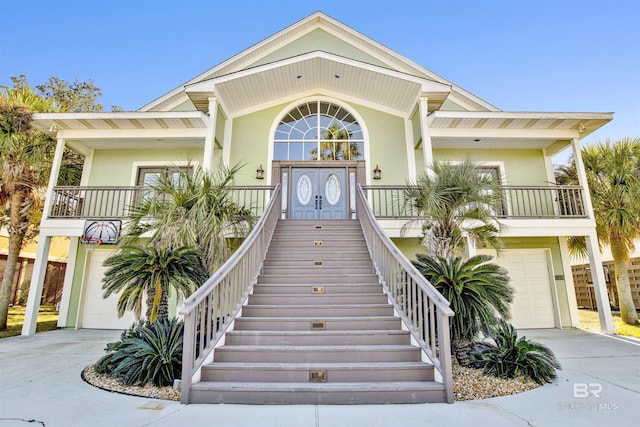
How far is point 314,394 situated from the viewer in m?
3.35

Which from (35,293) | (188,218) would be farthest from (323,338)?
(35,293)

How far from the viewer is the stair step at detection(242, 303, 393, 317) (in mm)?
4914

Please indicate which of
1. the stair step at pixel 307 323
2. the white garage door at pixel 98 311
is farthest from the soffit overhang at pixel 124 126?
the stair step at pixel 307 323

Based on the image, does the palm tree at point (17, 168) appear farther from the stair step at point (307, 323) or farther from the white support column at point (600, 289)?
→ the white support column at point (600, 289)

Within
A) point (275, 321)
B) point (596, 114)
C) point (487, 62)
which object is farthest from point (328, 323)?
point (487, 62)

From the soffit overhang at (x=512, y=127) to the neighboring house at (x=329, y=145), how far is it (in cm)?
3

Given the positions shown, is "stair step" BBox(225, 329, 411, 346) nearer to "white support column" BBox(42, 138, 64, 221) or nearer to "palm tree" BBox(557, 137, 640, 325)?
"white support column" BBox(42, 138, 64, 221)

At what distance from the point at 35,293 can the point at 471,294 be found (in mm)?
9710

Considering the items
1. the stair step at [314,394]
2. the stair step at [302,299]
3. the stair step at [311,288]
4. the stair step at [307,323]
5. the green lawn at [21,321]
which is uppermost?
the stair step at [311,288]

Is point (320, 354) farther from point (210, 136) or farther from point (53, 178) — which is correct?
point (53, 178)

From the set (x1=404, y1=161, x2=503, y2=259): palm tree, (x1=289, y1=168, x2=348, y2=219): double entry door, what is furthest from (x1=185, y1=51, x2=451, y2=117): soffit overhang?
(x1=404, y1=161, x2=503, y2=259): palm tree

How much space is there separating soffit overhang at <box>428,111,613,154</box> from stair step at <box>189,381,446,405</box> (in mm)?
7264

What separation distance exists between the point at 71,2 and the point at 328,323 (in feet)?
37.0

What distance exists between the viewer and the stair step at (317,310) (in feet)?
16.1
